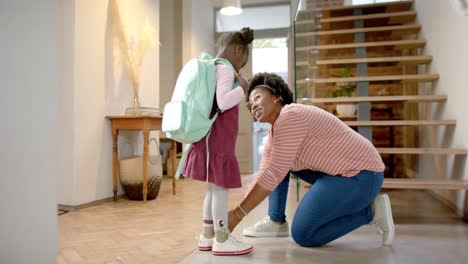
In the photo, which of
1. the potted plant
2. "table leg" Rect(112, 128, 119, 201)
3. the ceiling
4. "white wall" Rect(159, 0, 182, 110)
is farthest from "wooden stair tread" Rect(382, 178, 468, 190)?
the ceiling

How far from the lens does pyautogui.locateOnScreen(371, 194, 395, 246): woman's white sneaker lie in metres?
1.73

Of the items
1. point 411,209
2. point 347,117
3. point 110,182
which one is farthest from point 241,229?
point 347,117

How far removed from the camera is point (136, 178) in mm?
3076

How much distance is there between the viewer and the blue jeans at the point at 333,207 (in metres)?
1.62

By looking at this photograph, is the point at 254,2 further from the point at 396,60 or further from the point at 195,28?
the point at 396,60

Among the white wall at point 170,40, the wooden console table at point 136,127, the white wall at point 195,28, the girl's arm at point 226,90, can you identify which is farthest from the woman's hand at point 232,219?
the white wall at point 170,40

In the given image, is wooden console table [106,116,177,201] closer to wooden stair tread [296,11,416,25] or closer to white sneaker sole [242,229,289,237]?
white sneaker sole [242,229,289,237]

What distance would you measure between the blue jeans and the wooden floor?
0.08 m

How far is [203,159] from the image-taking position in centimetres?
160

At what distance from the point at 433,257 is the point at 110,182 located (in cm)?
246

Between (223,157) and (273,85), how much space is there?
400 mm

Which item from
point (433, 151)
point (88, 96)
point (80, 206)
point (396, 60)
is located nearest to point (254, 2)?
point (396, 60)

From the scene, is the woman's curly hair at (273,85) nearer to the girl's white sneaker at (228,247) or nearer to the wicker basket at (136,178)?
the girl's white sneaker at (228,247)

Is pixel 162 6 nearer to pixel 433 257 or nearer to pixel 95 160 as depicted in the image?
pixel 95 160
